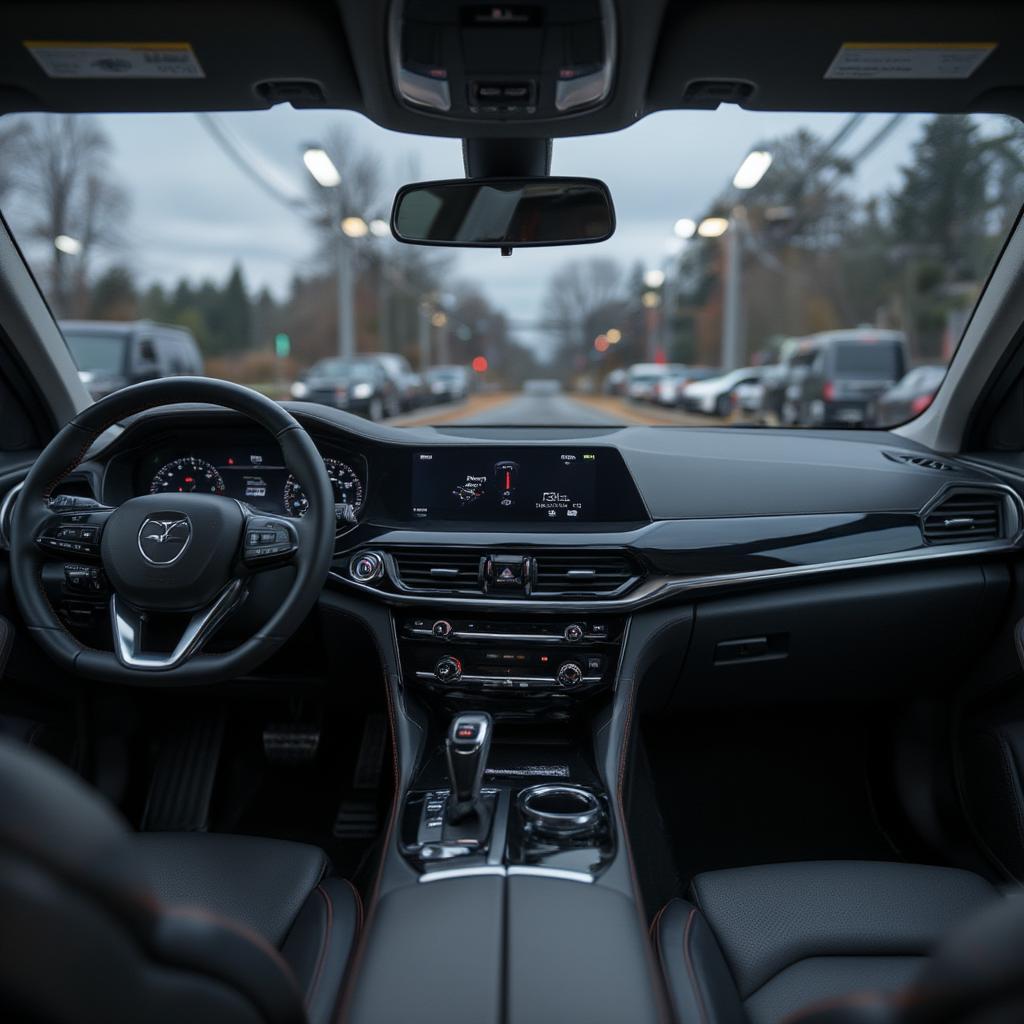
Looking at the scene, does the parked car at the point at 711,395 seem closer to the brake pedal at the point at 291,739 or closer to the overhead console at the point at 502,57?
the brake pedal at the point at 291,739

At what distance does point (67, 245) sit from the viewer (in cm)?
626

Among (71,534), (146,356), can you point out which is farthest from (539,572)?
(146,356)

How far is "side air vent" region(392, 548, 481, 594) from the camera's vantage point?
2883 millimetres

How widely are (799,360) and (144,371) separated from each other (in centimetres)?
1018

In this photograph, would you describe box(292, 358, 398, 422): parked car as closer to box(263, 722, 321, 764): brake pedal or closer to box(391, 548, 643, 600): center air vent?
box(263, 722, 321, 764): brake pedal

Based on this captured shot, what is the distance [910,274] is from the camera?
2188 centimetres

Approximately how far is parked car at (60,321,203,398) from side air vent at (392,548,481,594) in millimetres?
5030

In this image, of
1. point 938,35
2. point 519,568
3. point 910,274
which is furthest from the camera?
point 910,274

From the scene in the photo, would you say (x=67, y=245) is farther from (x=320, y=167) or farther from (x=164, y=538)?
(x=164, y=538)

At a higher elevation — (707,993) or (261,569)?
(261,569)

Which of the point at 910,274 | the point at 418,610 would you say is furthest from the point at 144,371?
the point at 910,274

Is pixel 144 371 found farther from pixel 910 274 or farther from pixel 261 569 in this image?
pixel 910 274

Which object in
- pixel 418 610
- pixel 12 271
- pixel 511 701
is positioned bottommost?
pixel 511 701

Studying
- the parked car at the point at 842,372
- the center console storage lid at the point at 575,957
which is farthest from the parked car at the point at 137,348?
the parked car at the point at 842,372
